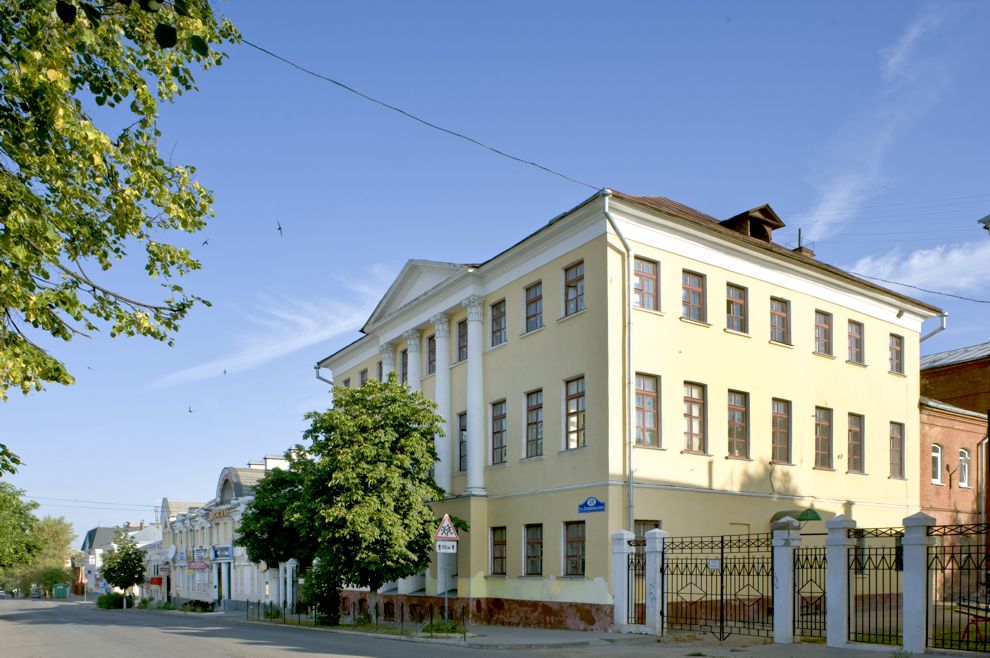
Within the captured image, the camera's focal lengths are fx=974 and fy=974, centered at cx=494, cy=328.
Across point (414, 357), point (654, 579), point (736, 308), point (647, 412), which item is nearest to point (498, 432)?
point (647, 412)

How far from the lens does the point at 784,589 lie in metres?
18.3

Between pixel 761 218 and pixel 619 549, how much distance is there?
1205cm

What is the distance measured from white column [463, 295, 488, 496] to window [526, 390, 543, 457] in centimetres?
220

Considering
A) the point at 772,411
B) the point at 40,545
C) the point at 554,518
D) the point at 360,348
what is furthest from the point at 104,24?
the point at 40,545

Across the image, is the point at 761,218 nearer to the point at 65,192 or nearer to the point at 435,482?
the point at 435,482

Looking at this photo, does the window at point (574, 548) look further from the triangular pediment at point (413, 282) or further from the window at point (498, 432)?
the triangular pediment at point (413, 282)

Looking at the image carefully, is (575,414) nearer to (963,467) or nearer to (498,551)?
(498,551)

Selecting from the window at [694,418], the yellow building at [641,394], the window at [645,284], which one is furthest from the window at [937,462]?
the window at [645,284]

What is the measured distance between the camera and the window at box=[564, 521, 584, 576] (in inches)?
970

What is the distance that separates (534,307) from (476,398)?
3590mm

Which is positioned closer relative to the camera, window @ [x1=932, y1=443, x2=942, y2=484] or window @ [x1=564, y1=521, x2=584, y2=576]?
window @ [x1=564, y1=521, x2=584, y2=576]

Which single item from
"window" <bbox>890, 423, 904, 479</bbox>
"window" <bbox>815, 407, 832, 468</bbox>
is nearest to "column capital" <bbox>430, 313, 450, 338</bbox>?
"window" <bbox>815, 407, 832, 468</bbox>

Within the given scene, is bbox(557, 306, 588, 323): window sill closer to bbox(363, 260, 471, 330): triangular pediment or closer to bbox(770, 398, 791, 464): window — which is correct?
bbox(363, 260, 471, 330): triangular pediment

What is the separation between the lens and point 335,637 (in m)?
24.3
